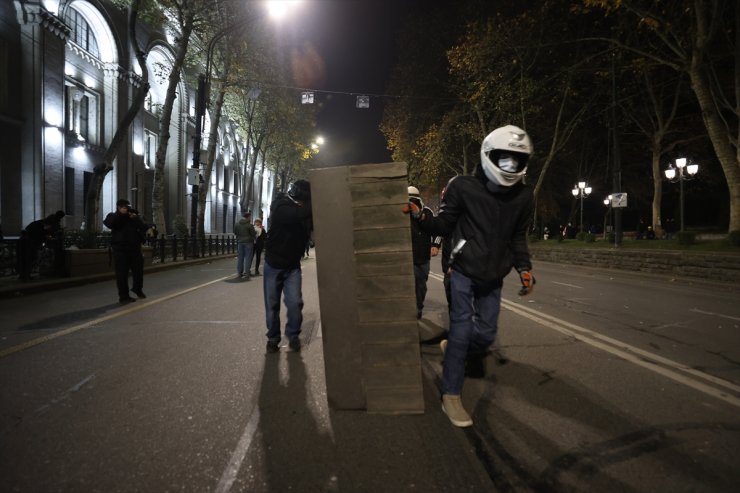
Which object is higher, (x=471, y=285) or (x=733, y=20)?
(x=733, y=20)

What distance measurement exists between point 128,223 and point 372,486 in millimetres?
7531

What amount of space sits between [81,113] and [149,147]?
24.7ft

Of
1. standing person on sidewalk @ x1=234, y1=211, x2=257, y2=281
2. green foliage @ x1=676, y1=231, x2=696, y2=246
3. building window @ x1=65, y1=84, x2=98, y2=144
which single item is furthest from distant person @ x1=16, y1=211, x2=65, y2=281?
green foliage @ x1=676, y1=231, x2=696, y2=246

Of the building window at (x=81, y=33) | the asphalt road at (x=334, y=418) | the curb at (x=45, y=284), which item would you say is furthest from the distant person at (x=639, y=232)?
the building window at (x=81, y=33)

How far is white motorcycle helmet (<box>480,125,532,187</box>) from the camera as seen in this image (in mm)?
3051

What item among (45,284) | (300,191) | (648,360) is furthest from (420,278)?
(45,284)

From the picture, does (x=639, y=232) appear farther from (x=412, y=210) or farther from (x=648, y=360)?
(x=412, y=210)

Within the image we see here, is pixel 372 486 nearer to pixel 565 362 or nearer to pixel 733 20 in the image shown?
pixel 565 362

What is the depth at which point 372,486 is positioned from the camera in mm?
2240

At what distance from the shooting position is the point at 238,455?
253 centimetres

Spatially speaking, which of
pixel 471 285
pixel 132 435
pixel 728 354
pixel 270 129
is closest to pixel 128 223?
pixel 132 435

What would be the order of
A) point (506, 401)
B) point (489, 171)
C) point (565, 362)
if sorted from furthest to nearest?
point (565, 362) → point (506, 401) → point (489, 171)

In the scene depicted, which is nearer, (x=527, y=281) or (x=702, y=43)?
(x=527, y=281)

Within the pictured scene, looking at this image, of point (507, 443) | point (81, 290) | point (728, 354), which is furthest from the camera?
point (81, 290)
